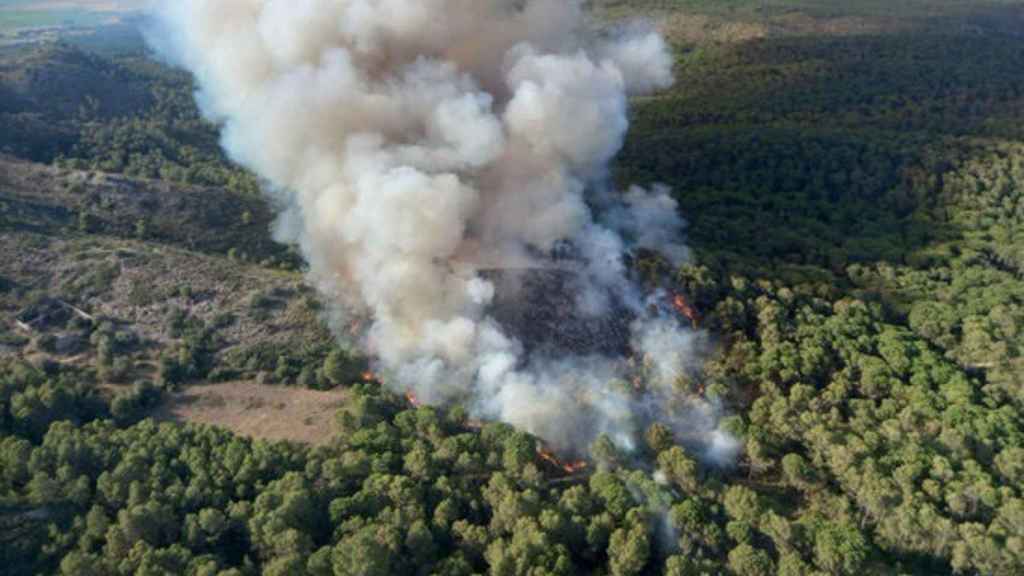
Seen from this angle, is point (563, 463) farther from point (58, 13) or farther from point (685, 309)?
point (58, 13)

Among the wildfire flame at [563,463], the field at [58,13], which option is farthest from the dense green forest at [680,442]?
the field at [58,13]

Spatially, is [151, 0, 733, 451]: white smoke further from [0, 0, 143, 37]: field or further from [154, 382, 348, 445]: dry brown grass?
[0, 0, 143, 37]: field

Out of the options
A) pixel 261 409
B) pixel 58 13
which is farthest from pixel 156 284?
pixel 58 13

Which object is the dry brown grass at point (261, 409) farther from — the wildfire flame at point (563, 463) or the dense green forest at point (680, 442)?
the wildfire flame at point (563, 463)

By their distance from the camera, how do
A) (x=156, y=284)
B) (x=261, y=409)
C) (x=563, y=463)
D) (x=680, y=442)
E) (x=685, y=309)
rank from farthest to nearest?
(x=156, y=284) → (x=685, y=309) → (x=261, y=409) → (x=680, y=442) → (x=563, y=463)

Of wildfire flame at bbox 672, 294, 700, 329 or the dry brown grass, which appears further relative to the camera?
wildfire flame at bbox 672, 294, 700, 329

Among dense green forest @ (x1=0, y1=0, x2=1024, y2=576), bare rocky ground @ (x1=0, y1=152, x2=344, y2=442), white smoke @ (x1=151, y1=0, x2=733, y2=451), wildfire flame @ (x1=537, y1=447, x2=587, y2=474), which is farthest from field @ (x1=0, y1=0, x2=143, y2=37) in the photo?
wildfire flame @ (x1=537, y1=447, x2=587, y2=474)
